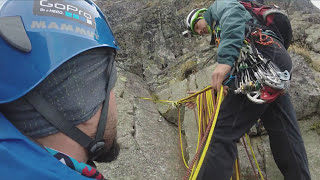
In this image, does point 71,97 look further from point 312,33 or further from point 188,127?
point 312,33

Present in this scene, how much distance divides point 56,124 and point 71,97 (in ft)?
0.45

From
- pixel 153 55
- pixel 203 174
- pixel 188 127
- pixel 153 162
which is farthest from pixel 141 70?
pixel 203 174

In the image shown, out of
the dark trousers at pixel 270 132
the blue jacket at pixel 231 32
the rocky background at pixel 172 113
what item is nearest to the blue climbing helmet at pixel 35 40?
the blue jacket at pixel 231 32

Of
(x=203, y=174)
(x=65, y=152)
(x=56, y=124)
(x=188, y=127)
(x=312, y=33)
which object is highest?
(x=56, y=124)

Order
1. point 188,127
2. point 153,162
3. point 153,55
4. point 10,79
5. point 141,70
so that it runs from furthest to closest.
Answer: point 153,55 < point 141,70 < point 188,127 < point 153,162 < point 10,79

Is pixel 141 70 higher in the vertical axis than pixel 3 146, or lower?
lower

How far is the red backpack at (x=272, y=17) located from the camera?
9.68ft

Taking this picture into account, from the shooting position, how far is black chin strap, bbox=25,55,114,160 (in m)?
1.07

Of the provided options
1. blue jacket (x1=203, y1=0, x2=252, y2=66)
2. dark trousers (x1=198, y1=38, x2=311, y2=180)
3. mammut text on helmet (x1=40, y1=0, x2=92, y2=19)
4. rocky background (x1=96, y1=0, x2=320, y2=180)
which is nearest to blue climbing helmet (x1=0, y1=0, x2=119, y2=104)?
mammut text on helmet (x1=40, y1=0, x2=92, y2=19)

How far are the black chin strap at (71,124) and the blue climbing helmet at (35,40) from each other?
7cm

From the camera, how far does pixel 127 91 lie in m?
6.69

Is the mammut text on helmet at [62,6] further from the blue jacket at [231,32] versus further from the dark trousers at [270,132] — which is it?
the dark trousers at [270,132]

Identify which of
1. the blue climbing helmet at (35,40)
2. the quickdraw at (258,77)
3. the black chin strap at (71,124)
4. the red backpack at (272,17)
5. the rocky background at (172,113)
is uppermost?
the blue climbing helmet at (35,40)

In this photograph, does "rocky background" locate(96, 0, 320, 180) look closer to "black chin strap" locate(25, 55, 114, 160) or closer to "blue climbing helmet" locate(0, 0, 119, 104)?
"black chin strap" locate(25, 55, 114, 160)
